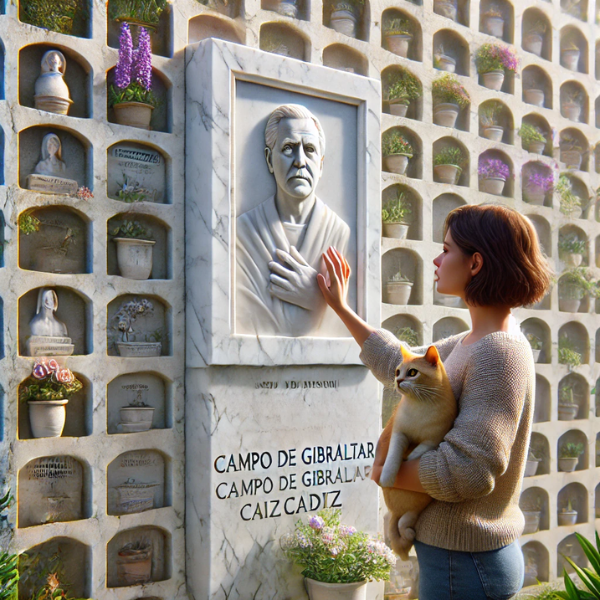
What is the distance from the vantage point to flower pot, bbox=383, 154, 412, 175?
4211 millimetres

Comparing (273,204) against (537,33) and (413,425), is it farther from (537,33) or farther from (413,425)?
(537,33)

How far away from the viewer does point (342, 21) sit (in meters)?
4.04

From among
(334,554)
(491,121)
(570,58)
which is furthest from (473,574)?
(570,58)

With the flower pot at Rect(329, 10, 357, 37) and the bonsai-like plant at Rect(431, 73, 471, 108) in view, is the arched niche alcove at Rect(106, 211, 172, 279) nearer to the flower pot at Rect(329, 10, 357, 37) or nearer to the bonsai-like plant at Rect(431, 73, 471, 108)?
the flower pot at Rect(329, 10, 357, 37)

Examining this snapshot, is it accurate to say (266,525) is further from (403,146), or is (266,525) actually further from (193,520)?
(403,146)

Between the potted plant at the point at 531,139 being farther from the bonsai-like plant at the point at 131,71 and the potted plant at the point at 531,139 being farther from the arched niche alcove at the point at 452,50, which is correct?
the bonsai-like plant at the point at 131,71

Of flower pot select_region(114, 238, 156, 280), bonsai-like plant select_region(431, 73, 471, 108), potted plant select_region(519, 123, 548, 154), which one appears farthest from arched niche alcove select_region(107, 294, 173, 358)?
potted plant select_region(519, 123, 548, 154)

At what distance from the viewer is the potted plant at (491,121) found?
15.6ft

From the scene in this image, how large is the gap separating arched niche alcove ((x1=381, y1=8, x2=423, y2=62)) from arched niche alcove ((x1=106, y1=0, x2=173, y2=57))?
1.45 metres

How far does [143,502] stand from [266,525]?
58 cm

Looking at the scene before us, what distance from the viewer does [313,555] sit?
11.0 feet

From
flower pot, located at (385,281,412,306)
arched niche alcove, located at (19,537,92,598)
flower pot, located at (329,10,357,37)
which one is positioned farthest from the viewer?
flower pot, located at (385,281,412,306)

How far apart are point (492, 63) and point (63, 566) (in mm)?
3905

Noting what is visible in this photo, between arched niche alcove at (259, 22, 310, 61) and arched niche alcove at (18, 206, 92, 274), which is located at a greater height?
arched niche alcove at (259, 22, 310, 61)
